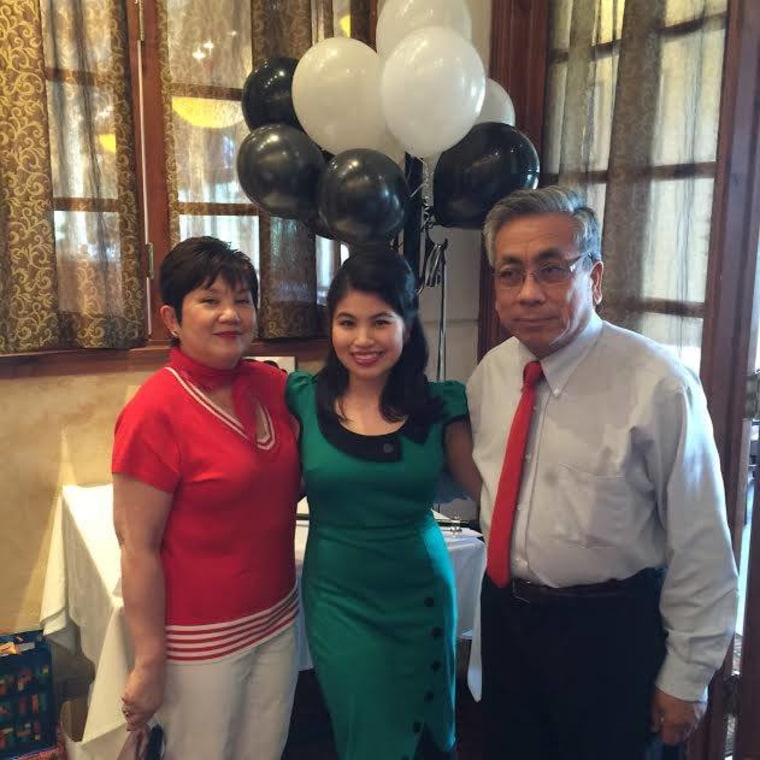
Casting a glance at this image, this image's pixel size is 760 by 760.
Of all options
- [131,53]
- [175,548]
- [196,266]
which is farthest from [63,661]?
[131,53]

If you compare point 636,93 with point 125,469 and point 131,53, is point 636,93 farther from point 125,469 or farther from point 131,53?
point 125,469

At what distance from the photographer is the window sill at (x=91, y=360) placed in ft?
7.08

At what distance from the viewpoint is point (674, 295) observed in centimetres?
197

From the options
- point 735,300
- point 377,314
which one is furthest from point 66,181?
point 735,300

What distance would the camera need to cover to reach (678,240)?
1.95 meters

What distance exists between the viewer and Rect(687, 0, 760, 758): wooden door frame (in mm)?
1762

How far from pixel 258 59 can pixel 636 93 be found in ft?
3.77

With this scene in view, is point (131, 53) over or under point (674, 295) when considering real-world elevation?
over

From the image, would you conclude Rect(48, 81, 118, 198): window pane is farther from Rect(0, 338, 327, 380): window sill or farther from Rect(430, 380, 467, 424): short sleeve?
Rect(430, 380, 467, 424): short sleeve

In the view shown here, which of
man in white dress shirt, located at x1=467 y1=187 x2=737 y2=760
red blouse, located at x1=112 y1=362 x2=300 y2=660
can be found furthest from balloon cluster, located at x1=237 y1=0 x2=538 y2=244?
red blouse, located at x1=112 y1=362 x2=300 y2=660

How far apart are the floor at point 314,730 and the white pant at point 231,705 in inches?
33.4

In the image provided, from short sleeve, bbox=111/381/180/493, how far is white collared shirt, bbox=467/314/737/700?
595 mm

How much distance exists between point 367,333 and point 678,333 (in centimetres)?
104

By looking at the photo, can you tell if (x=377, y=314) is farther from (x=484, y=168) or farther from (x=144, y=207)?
(x=144, y=207)
